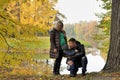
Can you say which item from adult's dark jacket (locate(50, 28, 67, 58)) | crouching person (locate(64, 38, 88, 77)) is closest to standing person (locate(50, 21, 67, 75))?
adult's dark jacket (locate(50, 28, 67, 58))

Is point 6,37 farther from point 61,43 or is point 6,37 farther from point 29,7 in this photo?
point 29,7

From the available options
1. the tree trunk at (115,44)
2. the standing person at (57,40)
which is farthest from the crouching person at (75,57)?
the tree trunk at (115,44)

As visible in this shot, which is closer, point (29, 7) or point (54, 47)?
point (54, 47)

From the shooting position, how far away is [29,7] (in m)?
30.1

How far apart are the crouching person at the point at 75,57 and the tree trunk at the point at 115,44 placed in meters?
0.77

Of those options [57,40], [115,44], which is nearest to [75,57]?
[57,40]

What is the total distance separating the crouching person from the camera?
25.8ft

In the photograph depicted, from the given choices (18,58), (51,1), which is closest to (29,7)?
(51,1)

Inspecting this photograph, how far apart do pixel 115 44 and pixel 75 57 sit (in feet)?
3.58

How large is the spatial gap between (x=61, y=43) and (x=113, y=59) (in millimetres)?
1337

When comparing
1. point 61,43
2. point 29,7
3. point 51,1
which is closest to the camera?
point 61,43

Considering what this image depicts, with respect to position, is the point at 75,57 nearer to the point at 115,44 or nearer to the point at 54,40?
the point at 54,40

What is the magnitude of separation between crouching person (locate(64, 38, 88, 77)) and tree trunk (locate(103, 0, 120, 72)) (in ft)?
2.54

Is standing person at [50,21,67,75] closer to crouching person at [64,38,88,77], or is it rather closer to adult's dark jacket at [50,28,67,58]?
adult's dark jacket at [50,28,67,58]
